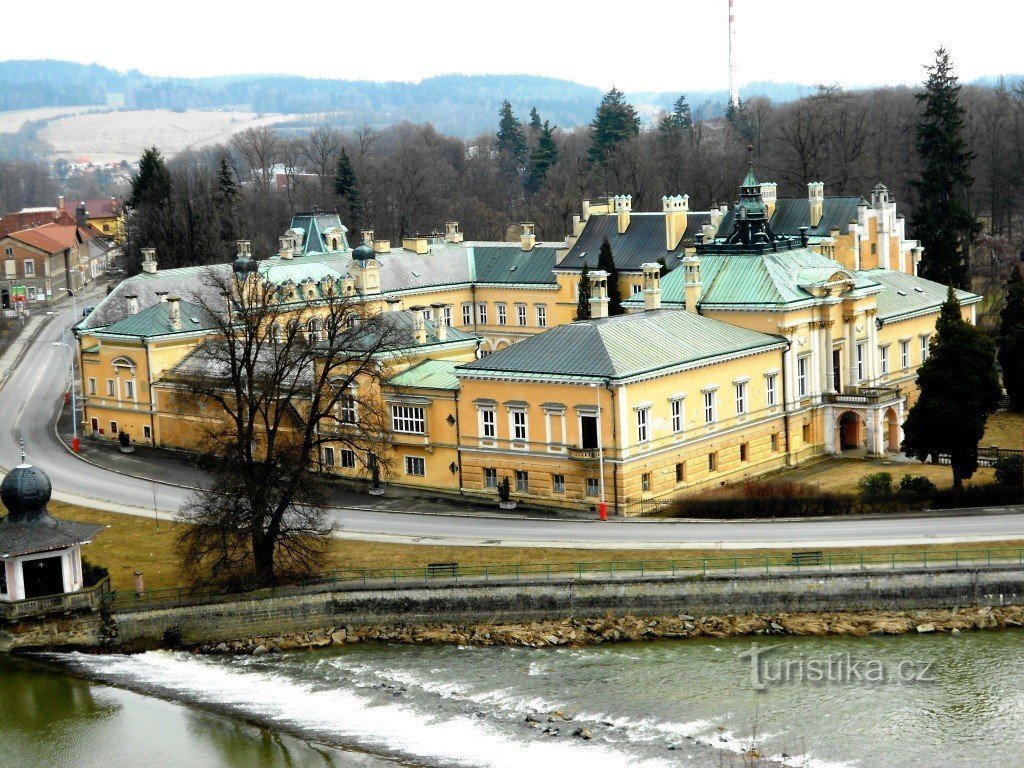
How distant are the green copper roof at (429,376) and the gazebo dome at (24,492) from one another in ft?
51.8

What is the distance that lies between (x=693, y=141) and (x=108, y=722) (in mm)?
110614

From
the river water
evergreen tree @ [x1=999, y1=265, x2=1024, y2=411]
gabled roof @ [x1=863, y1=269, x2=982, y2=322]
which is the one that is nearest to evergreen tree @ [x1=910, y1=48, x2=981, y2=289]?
gabled roof @ [x1=863, y1=269, x2=982, y2=322]

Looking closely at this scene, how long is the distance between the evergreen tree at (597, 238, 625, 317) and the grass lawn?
91.0ft

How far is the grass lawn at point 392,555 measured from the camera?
149ft

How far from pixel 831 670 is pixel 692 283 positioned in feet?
86.8

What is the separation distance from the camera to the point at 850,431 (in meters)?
64.1

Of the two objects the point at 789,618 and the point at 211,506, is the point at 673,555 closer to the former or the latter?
the point at 789,618

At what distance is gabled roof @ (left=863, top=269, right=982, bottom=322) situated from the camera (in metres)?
68.9

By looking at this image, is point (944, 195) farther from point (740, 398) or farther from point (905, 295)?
point (740, 398)

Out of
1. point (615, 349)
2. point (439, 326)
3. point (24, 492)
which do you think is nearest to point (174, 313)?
point (439, 326)

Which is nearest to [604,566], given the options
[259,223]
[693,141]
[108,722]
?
[108,722]

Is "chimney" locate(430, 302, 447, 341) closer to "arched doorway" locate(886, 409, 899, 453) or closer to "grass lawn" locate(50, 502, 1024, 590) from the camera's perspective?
"grass lawn" locate(50, 502, 1024, 590)

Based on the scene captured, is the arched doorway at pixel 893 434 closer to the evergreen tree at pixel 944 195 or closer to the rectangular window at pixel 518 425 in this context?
the rectangular window at pixel 518 425

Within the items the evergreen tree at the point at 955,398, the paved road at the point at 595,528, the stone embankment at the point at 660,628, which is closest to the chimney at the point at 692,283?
the evergreen tree at the point at 955,398
